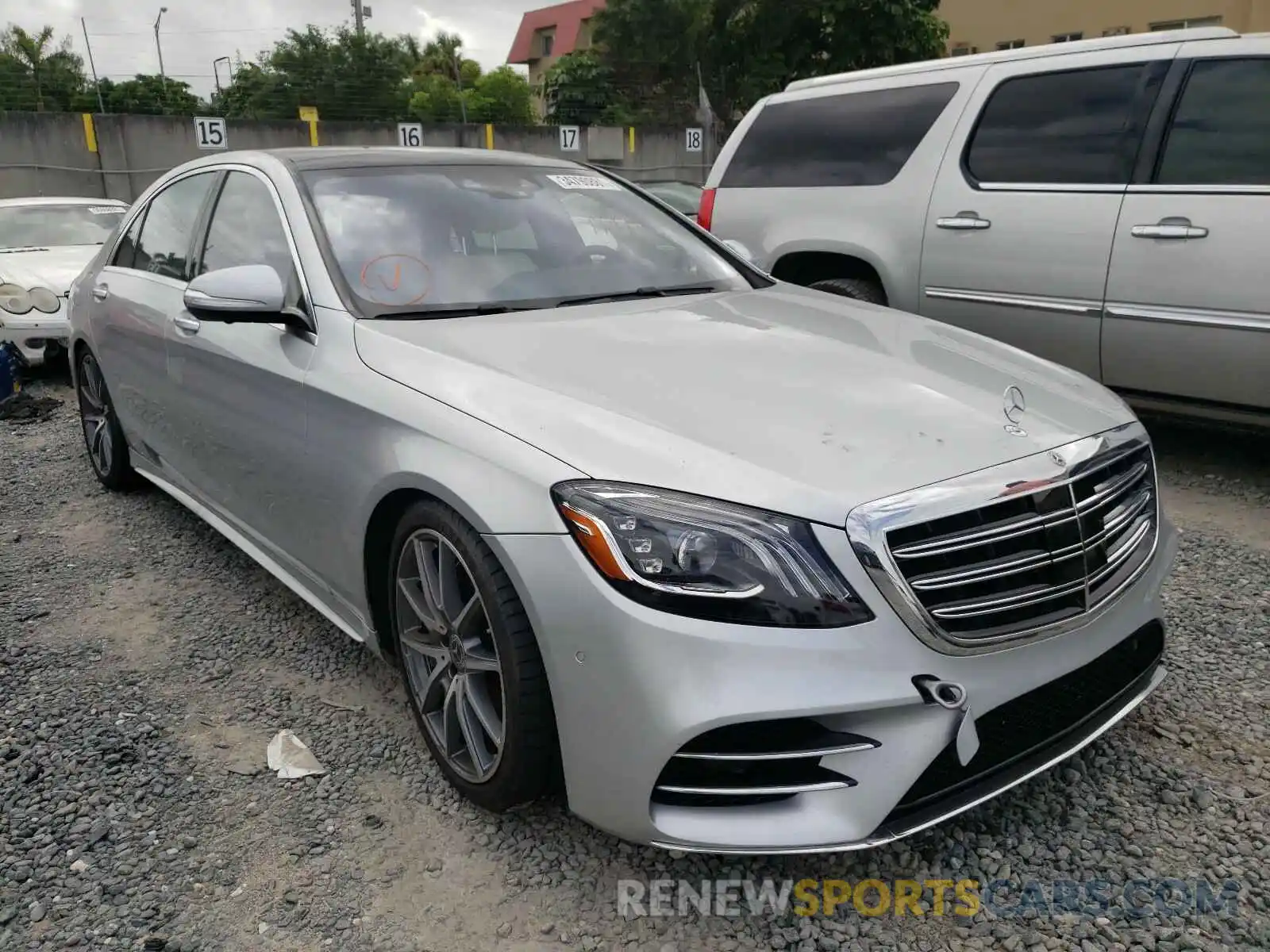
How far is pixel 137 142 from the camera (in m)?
17.0

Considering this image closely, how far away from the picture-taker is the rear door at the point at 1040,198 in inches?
180

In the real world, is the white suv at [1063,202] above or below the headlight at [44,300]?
above

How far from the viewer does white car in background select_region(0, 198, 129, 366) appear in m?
7.33

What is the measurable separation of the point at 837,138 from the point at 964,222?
1.01m

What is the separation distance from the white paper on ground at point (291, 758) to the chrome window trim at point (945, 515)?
162 centimetres

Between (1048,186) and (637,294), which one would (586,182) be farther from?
(1048,186)

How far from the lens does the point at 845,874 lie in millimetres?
2182

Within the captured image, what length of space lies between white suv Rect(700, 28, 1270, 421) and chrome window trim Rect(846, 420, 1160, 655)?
268cm

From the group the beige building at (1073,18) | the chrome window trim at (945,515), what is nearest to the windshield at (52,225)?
the chrome window trim at (945,515)

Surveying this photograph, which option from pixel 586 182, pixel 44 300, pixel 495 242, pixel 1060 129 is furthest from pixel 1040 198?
pixel 44 300

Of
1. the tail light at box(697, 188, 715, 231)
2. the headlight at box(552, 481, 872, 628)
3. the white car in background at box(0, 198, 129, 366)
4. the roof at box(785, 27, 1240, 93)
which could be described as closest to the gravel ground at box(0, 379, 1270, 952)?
the headlight at box(552, 481, 872, 628)

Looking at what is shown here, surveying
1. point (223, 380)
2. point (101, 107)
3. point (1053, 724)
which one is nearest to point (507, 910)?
point (1053, 724)

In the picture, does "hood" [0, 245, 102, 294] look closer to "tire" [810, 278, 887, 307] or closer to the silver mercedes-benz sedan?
the silver mercedes-benz sedan

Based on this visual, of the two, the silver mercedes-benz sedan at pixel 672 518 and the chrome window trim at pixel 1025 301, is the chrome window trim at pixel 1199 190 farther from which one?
the silver mercedes-benz sedan at pixel 672 518
